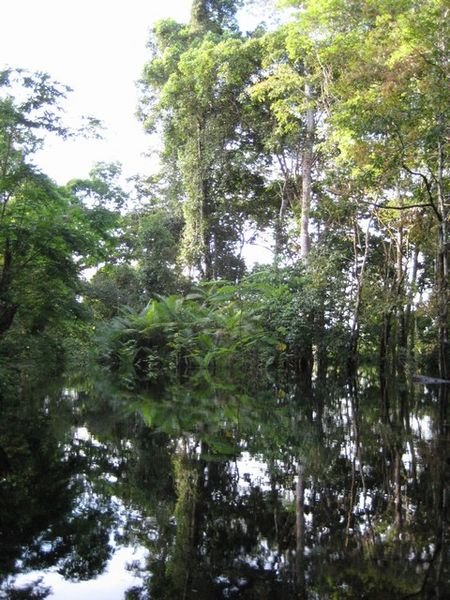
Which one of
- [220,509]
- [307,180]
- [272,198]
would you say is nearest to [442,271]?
[307,180]

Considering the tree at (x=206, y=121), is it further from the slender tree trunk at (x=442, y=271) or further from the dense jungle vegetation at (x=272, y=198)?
the slender tree trunk at (x=442, y=271)

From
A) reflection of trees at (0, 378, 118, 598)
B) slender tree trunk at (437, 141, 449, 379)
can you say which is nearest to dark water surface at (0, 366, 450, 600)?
reflection of trees at (0, 378, 118, 598)

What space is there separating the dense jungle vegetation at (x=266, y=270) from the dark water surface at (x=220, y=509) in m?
0.03

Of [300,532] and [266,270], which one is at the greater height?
[266,270]

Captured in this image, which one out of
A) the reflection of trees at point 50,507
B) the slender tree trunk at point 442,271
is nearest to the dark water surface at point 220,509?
Result: the reflection of trees at point 50,507

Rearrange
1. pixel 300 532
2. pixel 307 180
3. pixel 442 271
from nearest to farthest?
pixel 300 532
pixel 442 271
pixel 307 180

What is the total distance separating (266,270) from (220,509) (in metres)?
13.6

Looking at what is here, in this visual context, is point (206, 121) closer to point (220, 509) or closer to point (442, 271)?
point (442, 271)

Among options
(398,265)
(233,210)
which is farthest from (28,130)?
(233,210)

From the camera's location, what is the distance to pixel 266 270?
16453 mm

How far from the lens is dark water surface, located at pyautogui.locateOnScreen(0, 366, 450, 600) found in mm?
2197

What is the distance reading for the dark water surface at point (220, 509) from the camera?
220cm

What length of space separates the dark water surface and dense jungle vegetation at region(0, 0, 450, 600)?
0.03 m

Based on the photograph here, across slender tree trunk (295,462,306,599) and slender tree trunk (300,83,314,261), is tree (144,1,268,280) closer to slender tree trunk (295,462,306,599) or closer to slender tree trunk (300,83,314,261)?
slender tree trunk (300,83,314,261)
